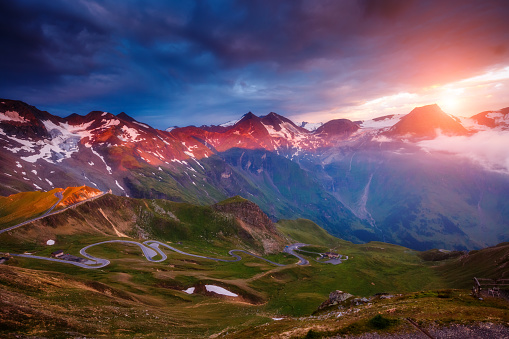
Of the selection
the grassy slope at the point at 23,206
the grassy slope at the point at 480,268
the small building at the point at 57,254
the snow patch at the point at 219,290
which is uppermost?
the grassy slope at the point at 23,206

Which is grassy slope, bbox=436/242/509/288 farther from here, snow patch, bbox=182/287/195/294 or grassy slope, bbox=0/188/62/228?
grassy slope, bbox=0/188/62/228

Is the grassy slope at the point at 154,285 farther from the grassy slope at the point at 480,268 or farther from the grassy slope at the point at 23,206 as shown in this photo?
the grassy slope at the point at 23,206

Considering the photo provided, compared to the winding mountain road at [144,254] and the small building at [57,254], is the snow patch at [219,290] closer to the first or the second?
the winding mountain road at [144,254]

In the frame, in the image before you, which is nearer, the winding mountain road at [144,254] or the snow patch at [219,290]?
the snow patch at [219,290]

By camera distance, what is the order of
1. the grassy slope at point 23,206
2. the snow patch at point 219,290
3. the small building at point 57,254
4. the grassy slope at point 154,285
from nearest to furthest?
the grassy slope at point 154,285, the snow patch at point 219,290, the small building at point 57,254, the grassy slope at point 23,206

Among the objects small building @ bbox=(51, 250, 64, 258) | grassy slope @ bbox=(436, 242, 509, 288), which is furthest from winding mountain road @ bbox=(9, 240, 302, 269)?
grassy slope @ bbox=(436, 242, 509, 288)

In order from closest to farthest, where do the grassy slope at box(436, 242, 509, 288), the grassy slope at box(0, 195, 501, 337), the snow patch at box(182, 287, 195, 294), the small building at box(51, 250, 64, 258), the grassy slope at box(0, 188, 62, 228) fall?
the grassy slope at box(0, 195, 501, 337)
the snow patch at box(182, 287, 195, 294)
the grassy slope at box(436, 242, 509, 288)
the small building at box(51, 250, 64, 258)
the grassy slope at box(0, 188, 62, 228)

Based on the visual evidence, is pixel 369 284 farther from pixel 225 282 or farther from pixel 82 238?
pixel 82 238

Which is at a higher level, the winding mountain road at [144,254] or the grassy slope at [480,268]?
the winding mountain road at [144,254]

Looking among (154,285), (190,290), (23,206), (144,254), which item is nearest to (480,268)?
(190,290)

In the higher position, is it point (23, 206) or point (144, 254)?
point (23, 206)

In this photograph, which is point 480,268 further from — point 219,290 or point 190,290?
point 190,290

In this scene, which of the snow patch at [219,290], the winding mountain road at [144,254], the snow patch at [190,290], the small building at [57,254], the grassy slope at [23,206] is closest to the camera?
the snow patch at [190,290]

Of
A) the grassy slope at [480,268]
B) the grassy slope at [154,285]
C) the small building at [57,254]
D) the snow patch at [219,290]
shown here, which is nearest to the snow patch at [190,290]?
the grassy slope at [154,285]
